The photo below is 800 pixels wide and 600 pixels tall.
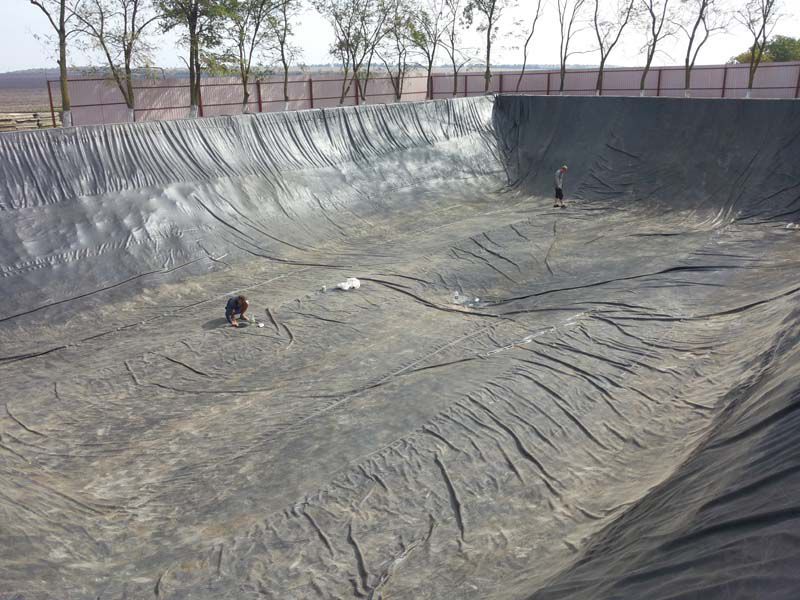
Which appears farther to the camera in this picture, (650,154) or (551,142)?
(551,142)

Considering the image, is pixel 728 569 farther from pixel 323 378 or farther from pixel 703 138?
pixel 703 138

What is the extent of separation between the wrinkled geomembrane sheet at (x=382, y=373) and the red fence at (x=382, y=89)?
12129mm

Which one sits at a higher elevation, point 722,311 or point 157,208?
point 157,208

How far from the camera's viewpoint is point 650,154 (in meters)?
19.1

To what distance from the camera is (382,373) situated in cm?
880

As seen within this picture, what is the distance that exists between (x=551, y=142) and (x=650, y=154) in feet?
11.4

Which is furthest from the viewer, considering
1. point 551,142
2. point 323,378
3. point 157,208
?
point 551,142

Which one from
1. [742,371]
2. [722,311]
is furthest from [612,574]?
[722,311]

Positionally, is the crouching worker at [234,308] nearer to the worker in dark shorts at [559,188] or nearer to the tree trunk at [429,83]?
the worker in dark shorts at [559,188]

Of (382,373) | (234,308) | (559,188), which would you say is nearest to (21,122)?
(234,308)

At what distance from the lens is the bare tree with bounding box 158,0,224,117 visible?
2381cm

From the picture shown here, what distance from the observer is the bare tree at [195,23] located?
23.8 meters

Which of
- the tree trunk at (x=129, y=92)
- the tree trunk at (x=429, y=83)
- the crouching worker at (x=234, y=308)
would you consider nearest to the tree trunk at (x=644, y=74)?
the tree trunk at (x=429, y=83)

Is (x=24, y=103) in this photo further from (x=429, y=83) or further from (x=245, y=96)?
(x=245, y=96)
